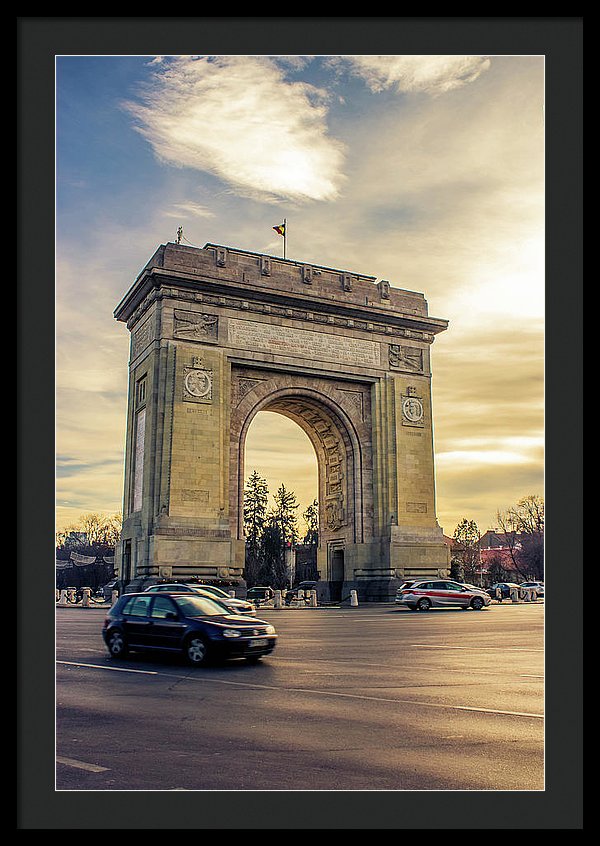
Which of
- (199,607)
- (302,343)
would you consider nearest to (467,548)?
(302,343)

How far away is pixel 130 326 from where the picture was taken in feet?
125

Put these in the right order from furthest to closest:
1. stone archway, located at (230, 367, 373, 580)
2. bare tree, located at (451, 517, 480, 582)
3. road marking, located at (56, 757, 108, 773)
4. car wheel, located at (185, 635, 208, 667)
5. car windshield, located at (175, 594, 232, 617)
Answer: bare tree, located at (451, 517, 480, 582) → stone archway, located at (230, 367, 373, 580) → car windshield, located at (175, 594, 232, 617) → car wheel, located at (185, 635, 208, 667) → road marking, located at (56, 757, 108, 773)

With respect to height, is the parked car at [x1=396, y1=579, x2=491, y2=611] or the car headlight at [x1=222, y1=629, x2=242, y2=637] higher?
the car headlight at [x1=222, y1=629, x2=242, y2=637]

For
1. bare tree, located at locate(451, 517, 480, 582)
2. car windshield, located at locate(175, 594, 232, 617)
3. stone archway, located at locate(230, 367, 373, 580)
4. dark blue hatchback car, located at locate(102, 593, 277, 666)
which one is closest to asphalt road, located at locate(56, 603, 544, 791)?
dark blue hatchback car, located at locate(102, 593, 277, 666)

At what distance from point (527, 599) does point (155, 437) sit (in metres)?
28.5

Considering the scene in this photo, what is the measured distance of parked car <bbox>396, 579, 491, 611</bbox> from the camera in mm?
30969

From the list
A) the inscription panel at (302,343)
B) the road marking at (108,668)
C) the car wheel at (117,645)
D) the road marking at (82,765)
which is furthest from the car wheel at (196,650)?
the inscription panel at (302,343)

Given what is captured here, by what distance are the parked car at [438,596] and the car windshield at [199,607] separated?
1837 cm

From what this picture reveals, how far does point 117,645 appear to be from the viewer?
1360cm

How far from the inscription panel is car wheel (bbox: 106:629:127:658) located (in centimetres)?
2240

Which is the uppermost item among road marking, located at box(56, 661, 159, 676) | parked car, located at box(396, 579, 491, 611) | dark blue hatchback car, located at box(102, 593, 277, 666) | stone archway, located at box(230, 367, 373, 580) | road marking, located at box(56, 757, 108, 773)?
stone archway, located at box(230, 367, 373, 580)

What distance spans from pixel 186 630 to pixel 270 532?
6251 cm

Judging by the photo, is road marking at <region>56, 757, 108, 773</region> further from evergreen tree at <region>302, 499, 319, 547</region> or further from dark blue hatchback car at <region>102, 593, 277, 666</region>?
evergreen tree at <region>302, 499, 319, 547</region>
